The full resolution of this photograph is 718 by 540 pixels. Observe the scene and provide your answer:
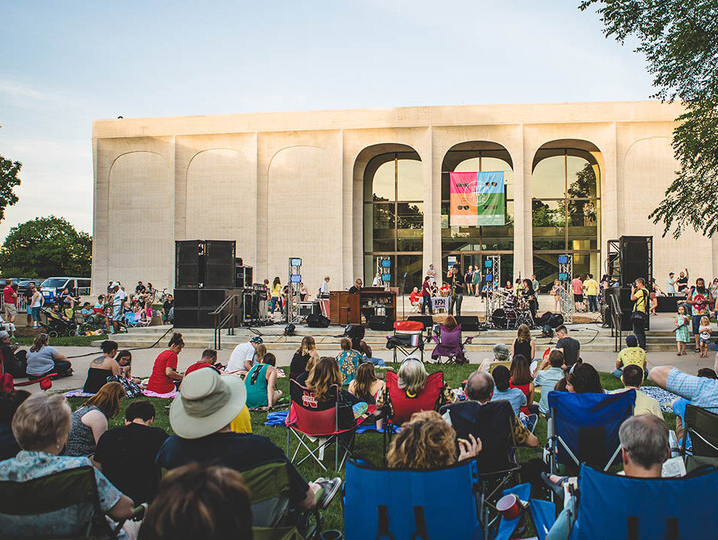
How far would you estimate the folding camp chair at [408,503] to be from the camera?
2.67m

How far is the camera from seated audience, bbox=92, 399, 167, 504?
11.5 ft

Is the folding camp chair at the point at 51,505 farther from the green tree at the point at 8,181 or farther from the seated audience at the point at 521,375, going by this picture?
the green tree at the point at 8,181

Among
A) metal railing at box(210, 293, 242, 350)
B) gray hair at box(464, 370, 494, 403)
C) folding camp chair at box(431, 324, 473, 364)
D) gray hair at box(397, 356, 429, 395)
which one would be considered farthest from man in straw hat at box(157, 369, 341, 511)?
metal railing at box(210, 293, 242, 350)

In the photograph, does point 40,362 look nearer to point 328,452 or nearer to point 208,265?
point 328,452

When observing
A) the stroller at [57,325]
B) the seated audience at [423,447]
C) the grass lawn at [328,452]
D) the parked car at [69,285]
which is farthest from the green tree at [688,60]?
the parked car at [69,285]

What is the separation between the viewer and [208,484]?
4.78 feet

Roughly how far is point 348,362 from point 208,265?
10.4 meters

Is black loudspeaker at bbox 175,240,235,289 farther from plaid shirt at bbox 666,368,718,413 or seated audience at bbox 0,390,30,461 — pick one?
plaid shirt at bbox 666,368,718,413

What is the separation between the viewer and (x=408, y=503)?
8.79 ft

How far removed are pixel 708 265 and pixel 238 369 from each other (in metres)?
25.9

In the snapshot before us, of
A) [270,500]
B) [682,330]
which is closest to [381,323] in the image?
[682,330]

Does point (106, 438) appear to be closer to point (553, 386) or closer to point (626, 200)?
point (553, 386)

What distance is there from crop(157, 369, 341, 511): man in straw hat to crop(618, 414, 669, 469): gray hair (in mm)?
1617

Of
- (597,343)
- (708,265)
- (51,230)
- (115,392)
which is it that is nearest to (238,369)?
(115,392)
